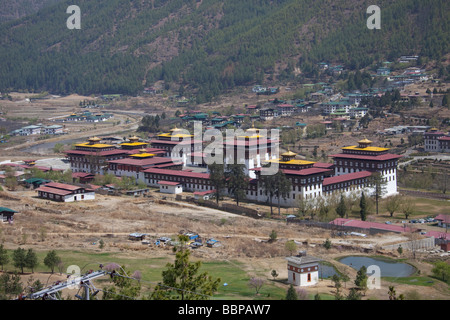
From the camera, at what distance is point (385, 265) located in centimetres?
3988

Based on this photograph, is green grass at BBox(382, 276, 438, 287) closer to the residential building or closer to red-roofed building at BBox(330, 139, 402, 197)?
red-roofed building at BBox(330, 139, 402, 197)

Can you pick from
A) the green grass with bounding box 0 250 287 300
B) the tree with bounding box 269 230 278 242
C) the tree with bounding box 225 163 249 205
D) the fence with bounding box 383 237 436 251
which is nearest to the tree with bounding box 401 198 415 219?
the fence with bounding box 383 237 436 251

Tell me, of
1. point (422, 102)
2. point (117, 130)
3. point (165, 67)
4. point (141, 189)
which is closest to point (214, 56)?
point (165, 67)

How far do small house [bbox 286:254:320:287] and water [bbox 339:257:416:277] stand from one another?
15.9 feet

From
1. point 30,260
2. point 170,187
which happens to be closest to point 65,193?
point 170,187

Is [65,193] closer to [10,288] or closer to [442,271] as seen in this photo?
[10,288]

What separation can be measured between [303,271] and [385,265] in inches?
310

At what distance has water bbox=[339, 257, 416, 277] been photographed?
38.0 m

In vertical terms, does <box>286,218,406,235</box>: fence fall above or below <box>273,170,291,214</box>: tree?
below

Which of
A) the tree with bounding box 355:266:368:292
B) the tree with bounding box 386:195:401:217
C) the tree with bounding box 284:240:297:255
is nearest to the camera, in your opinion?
the tree with bounding box 355:266:368:292

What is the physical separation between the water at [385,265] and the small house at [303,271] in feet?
15.9

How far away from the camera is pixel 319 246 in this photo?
145 ft

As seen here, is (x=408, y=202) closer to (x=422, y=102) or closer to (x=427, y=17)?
(x=422, y=102)

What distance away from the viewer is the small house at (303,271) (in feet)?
113
